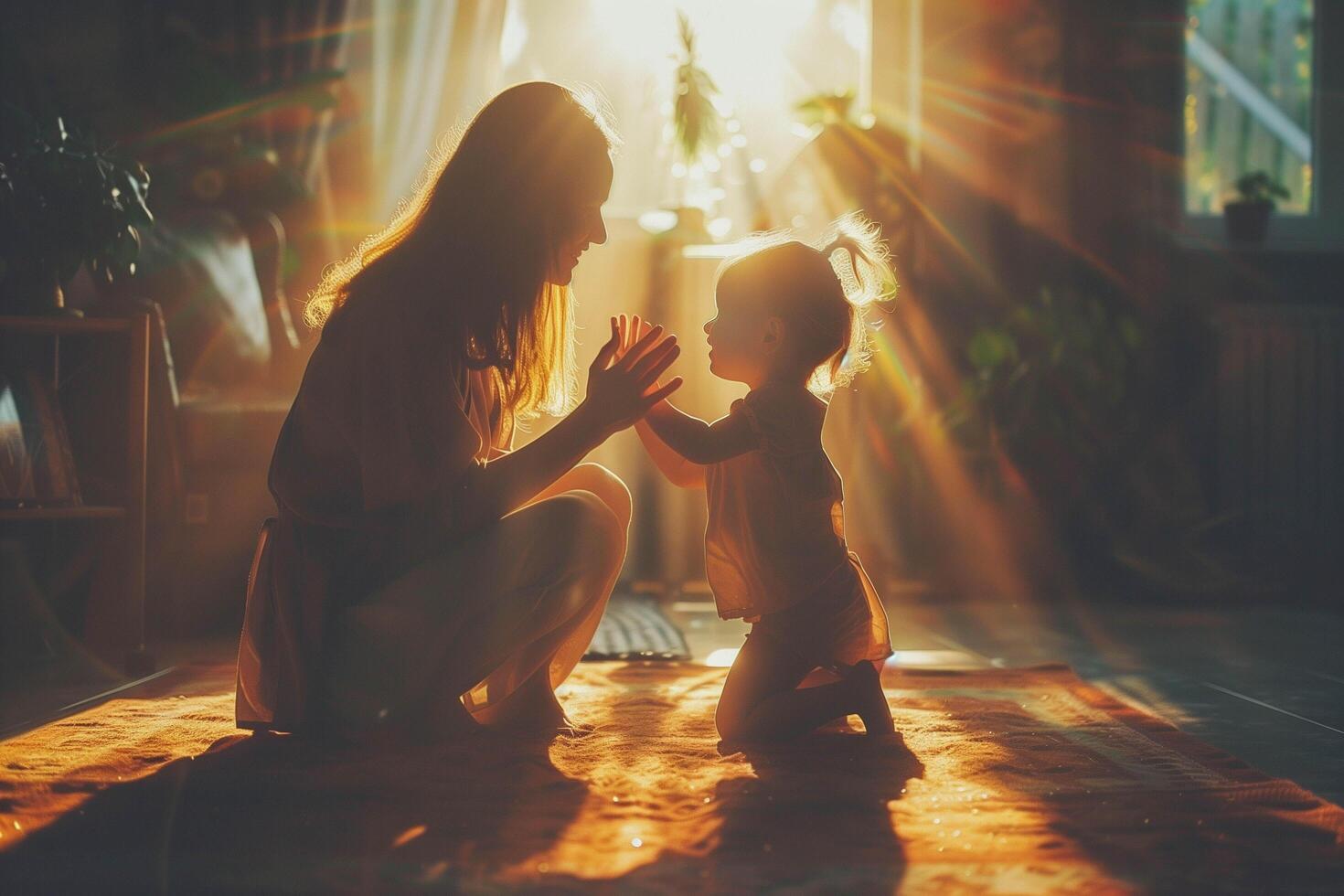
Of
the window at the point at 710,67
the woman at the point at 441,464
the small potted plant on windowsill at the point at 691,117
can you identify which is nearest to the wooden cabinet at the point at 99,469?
the woman at the point at 441,464

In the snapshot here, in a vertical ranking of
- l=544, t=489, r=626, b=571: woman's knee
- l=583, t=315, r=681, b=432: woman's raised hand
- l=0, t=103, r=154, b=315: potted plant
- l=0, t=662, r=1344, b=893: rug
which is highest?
l=0, t=103, r=154, b=315: potted plant

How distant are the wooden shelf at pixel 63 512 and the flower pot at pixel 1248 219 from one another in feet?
10.7

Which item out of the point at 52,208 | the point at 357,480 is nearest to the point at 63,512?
the point at 52,208

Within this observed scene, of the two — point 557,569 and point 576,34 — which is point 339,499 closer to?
point 557,569

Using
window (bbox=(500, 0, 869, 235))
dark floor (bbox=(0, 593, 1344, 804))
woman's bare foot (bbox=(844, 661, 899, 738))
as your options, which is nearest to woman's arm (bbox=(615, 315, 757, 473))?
woman's bare foot (bbox=(844, 661, 899, 738))

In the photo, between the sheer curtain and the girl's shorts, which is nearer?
the girl's shorts

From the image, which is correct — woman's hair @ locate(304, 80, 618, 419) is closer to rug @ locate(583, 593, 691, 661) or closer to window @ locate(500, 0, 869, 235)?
rug @ locate(583, 593, 691, 661)

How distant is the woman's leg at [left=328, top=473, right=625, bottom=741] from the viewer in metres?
1.35

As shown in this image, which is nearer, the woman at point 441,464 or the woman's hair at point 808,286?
the woman at point 441,464

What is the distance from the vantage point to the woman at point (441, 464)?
1.34m

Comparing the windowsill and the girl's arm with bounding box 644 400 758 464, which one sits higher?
the windowsill

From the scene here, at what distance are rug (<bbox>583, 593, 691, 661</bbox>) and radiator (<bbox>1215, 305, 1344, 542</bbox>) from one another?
190 cm

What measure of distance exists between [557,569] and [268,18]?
2.61 meters

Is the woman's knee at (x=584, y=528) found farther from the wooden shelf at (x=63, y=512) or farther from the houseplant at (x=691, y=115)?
the houseplant at (x=691, y=115)
